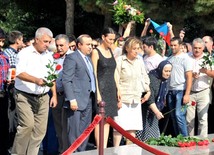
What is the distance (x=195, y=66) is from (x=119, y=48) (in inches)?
54.7

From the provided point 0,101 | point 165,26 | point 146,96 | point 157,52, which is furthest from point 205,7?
point 0,101

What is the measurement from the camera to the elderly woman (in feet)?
27.8

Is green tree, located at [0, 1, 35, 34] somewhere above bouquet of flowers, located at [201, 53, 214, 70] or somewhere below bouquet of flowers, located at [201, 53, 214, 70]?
above

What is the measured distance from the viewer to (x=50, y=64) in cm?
782

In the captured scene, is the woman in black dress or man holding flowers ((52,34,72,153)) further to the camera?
man holding flowers ((52,34,72,153))

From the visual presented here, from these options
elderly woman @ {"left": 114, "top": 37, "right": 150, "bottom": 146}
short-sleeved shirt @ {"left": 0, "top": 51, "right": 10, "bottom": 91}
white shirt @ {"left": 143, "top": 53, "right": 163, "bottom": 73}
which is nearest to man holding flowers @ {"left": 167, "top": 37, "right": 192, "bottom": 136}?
white shirt @ {"left": 143, "top": 53, "right": 163, "bottom": 73}

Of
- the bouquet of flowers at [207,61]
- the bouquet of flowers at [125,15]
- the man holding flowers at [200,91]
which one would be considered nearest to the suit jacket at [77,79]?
the bouquet of flowers at [207,61]

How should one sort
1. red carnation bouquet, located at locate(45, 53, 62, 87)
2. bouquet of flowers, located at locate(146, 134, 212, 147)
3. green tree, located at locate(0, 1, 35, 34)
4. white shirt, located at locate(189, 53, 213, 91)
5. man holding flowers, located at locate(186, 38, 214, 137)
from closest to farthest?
1. red carnation bouquet, located at locate(45, 53, 62, 87)
2. bouquet of flowers, located at locate(146, 134, 212, 147)
3. man holding flowers, located at locate(186, 38, 214, 137)
4. white shirt, located at locate(189, 53, 213, 91)
5. green tree, located at locate(0, 1, 35, 34)

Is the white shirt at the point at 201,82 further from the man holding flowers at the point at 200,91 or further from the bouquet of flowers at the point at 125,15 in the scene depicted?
the bouquet of flowers at the point at 125,15

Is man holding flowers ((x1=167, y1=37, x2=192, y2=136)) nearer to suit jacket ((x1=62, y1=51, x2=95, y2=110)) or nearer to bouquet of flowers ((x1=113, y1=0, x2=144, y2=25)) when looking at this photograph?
bouquet of flowers ((x1=113, y1=0, x2=144, y2=25))

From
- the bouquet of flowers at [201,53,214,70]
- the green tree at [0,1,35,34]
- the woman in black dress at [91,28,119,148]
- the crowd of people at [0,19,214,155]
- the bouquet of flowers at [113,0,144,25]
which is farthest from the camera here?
the green tree at [0,1,35,34]

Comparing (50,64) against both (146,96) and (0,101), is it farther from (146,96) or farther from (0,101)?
(146,96)

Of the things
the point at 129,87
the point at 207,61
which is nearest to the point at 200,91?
the point at 207,61

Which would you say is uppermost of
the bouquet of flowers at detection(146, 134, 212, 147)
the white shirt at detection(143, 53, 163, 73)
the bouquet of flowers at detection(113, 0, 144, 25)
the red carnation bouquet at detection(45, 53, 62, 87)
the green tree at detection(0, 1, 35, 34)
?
the green tree at detection(0, 1, 35, 34)
